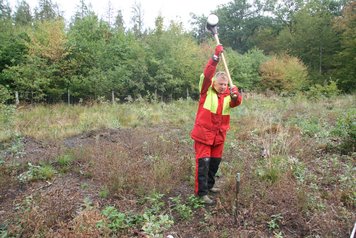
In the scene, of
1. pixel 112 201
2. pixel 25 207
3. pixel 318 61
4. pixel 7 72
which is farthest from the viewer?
pixel 318 61

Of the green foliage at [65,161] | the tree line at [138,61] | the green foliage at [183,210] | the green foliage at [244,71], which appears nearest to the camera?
the green foliage at [183,210]

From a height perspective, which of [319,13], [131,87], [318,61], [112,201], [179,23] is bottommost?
[112,201]

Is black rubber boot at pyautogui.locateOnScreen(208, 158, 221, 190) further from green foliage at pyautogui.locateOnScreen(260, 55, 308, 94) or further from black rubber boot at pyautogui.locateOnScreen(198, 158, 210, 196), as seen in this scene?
A: green foliage at pyautogui.locateOnScreen(260, 55, 308, 94)

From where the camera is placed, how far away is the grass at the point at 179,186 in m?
3.45

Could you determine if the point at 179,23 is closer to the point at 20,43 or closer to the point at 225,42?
the point at 20,43

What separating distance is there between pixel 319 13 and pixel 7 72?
32784mm

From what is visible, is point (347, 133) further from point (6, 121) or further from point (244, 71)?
point (244, 71)

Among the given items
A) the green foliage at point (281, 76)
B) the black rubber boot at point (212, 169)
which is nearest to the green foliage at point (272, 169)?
the black rubber boot at point (212, 169)

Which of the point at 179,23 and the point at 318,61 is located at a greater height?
the point at 179,23

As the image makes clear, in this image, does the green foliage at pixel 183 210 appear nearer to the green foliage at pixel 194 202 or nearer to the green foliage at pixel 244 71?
the green foliage at pixel 194 202

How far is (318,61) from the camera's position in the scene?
107 feet

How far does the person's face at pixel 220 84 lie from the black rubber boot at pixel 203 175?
96 cm

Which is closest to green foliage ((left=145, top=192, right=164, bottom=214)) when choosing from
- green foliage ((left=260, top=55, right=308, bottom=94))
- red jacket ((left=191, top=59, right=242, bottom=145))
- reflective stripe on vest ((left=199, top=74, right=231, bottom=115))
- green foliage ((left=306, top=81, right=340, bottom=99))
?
red jacket ((left=191, top=59, right=242, bottom=145))

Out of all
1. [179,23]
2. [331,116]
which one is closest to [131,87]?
[179,23]
